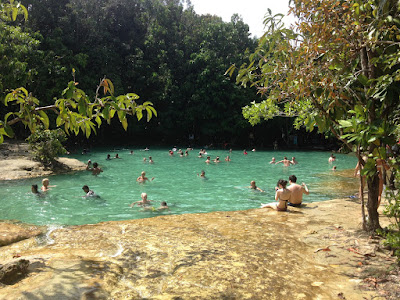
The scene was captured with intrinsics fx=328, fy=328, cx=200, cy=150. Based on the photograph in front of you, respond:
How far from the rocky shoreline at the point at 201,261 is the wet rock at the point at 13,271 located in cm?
1

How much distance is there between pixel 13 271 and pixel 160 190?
11314 millimetres

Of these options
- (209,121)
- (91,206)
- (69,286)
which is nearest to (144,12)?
(209,121)

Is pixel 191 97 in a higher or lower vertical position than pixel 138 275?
higher

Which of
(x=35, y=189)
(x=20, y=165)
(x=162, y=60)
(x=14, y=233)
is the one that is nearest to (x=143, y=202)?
(x=35, y=189)

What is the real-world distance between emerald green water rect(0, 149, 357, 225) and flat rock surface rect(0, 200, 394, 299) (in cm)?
362

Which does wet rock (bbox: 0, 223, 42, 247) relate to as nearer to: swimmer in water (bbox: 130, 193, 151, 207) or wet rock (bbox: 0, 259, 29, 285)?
wet rock (bbox: 0, 259, 29, 285)

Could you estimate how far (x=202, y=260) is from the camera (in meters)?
5.57

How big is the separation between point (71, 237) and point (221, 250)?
130 inches

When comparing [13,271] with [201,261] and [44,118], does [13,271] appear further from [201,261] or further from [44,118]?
[201,261]

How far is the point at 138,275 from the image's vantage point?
16.4 feet

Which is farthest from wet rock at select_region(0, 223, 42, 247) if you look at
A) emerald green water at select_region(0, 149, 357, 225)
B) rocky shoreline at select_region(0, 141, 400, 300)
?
emerald green water at select_region(0, 149, 357, 225)

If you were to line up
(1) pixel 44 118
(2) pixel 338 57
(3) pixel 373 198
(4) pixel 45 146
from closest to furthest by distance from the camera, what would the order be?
1. (1) pixel 44 118
2. (2) pixel 338 57
3. (3) pixel 373 198
4. (4) pixel 45 146

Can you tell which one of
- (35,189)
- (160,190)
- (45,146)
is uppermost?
(45,146)

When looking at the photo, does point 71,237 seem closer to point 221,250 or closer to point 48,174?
point 221,250
